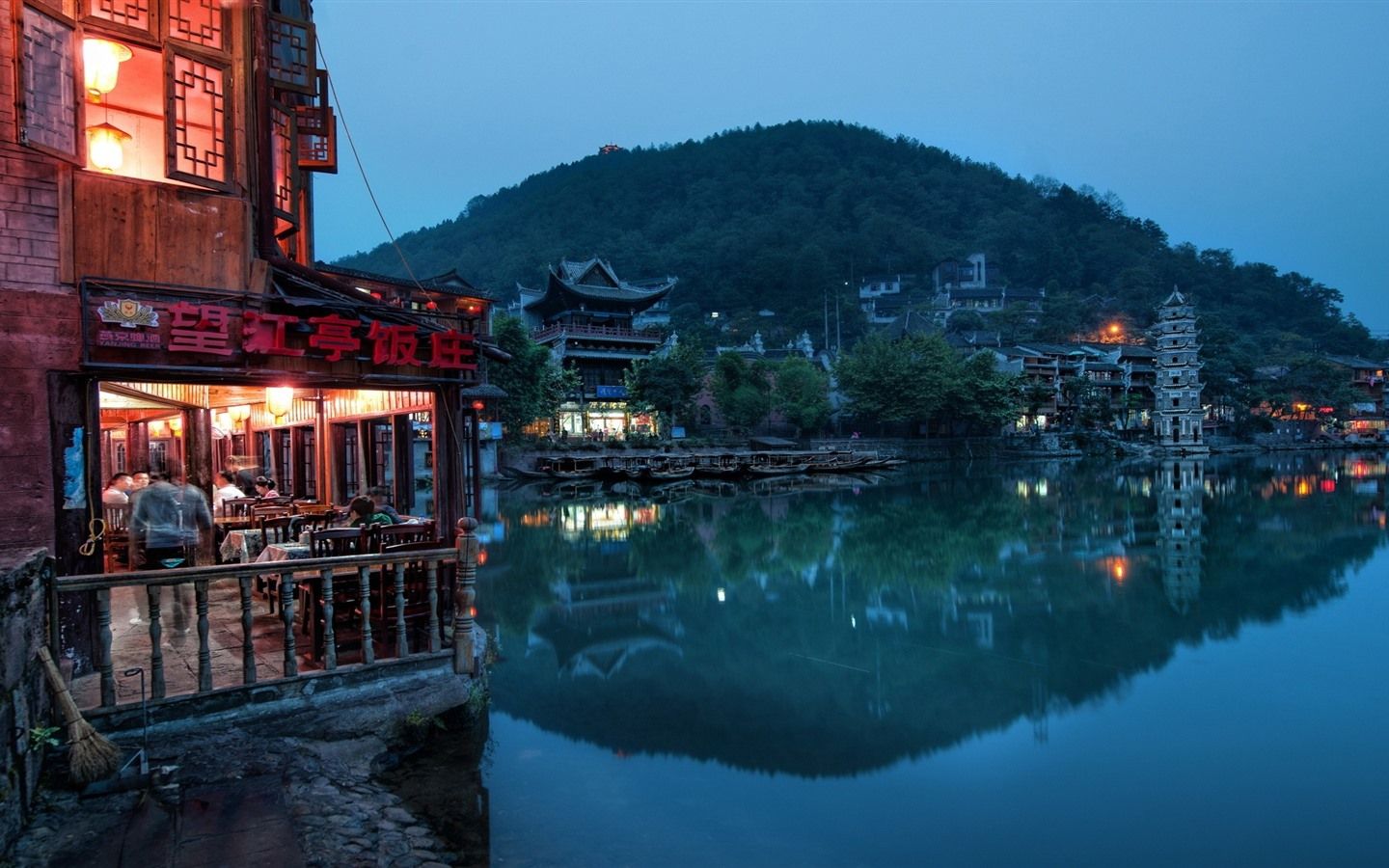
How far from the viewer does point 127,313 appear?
4.86m

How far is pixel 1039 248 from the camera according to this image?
91938 mm

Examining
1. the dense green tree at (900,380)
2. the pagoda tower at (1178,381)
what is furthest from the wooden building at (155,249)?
the pagoda tower at (1178,381)

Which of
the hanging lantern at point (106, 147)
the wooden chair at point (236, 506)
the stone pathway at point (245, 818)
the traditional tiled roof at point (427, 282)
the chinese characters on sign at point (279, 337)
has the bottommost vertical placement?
the stone pathway at point (245, 818)

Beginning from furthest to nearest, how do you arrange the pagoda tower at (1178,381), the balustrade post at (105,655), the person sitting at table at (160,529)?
the pagoda tower at (1178,381) < the person sitting at table at (160,529) < the balustrade post at (105,655)

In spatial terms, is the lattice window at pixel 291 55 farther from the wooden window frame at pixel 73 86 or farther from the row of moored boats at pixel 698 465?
the row of moored boats at pixel 698 465

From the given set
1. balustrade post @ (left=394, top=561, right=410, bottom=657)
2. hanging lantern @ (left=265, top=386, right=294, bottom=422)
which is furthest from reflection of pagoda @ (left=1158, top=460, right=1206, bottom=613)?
hanging lantern @ (left=265, top=386, right=294, bottom=422)

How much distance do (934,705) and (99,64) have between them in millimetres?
7792

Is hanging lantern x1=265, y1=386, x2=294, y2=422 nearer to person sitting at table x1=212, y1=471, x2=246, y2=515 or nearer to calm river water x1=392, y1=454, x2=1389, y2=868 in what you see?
person sitting at table x1=212, y1=471, x2=246, y2=515

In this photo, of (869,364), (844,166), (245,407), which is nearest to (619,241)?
(844,166)

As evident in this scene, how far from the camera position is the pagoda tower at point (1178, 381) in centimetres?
5334

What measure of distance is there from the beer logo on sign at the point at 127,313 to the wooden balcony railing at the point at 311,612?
59.9 inches

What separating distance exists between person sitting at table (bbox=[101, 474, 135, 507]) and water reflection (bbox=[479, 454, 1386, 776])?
401cm

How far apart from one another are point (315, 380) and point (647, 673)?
4.28 meters

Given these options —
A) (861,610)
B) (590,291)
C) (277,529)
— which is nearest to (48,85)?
(277,529)
